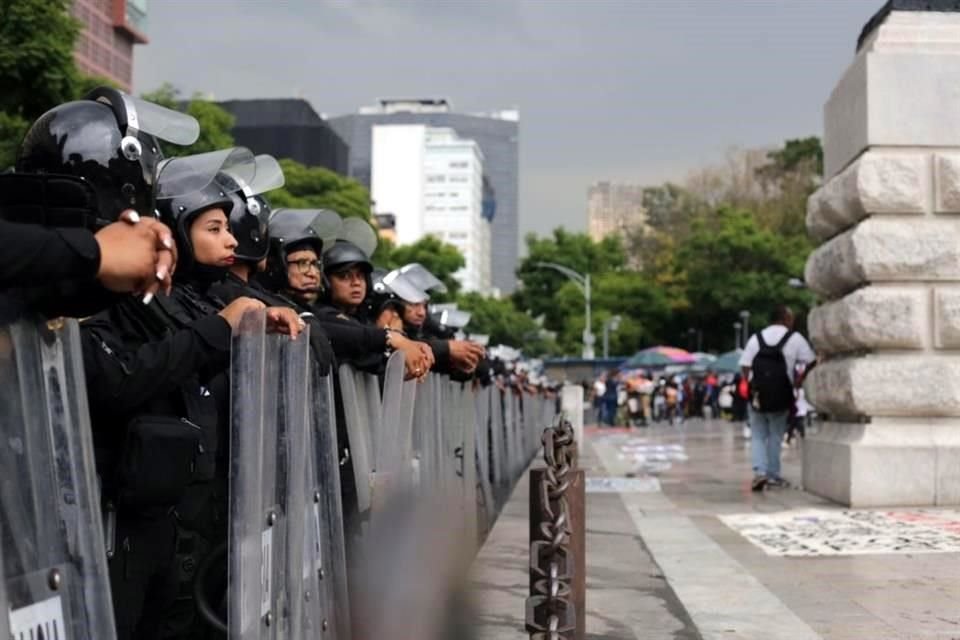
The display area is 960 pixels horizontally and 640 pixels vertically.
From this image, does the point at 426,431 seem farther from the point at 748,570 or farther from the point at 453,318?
the point at 453,318

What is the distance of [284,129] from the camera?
11206 centimetres

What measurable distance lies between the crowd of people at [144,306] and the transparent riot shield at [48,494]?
0.09 metres

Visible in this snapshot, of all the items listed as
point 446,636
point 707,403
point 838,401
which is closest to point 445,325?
point 838,401

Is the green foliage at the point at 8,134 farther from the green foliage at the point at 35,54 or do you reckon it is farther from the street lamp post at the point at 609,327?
the street lamp post at the point at 609,327

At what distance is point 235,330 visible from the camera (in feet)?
10.7

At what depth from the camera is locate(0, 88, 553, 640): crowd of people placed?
2434mm

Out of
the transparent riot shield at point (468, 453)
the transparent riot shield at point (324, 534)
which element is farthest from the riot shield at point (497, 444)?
the transparent riot shield at point (324, 534)

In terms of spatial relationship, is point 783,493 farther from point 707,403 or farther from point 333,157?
point 333,157

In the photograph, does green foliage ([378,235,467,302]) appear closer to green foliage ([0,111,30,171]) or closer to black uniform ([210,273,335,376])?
green foliage ([0,111,30,171])

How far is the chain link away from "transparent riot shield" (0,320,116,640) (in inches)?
62.9

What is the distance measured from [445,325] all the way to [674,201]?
259 ft

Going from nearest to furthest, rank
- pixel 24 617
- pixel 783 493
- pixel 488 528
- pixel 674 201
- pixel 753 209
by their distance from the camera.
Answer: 1. pixel 24 617
2. pixel 488 528
3. pixel 783 493
4. pixel 753 209
5. pixel 674 201

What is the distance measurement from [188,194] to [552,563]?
1542mm

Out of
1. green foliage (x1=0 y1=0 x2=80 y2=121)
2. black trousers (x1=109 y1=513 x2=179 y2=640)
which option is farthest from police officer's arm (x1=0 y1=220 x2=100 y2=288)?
green foliage (x1=0 y1=0 x2=80 y2=121)
